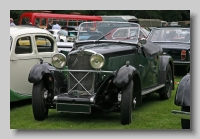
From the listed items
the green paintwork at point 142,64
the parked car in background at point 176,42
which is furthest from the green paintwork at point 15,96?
the parked car in background at point 176,42

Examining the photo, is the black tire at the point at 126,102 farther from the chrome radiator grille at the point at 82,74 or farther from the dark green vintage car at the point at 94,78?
the chrome radiator grille at the point at 82,74

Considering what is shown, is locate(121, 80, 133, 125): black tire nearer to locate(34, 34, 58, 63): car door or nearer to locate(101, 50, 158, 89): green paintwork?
locate(101, 50, 158, 89): green paintwork

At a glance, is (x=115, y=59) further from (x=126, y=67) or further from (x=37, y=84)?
(x=37, y=84)

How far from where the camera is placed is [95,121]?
23.0 feet

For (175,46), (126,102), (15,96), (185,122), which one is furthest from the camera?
(175,46)

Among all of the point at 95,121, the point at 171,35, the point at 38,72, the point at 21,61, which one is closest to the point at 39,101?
the point at 38,72

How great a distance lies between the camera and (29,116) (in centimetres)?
740

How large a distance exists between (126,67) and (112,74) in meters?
0.25

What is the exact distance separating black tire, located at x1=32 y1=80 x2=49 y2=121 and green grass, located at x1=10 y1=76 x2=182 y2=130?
0.36 ft

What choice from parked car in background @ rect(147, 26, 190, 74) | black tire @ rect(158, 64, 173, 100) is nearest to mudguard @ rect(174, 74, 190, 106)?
black tire @ rect(158, 64, 173, 100)

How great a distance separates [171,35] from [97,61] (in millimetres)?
6917

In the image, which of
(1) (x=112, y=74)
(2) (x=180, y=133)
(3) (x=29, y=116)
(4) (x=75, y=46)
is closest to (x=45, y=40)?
(4) (x=75, y=46)

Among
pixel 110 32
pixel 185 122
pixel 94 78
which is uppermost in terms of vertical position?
pixel 110 32

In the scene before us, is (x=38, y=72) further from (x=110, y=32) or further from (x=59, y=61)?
(x=110, y=32)
